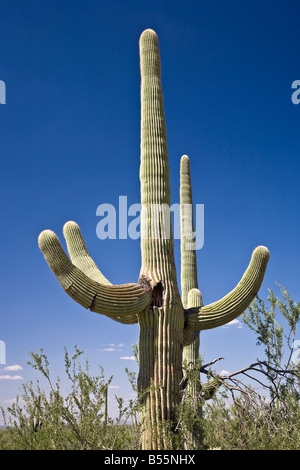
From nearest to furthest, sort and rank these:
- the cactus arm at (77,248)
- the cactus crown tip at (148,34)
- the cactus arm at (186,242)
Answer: the cactus arm at (77,248), the cactus crown tip at (148,34), the cactus arm at (186,242)

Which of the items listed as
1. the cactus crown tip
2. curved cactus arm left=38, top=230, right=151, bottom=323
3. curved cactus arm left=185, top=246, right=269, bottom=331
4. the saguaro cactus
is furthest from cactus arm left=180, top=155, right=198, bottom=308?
curved cactus arm left=38, top=230, right=151, bottom=323

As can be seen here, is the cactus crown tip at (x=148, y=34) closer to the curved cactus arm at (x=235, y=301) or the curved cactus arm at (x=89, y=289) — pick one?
the curved cactus arm at (x=235, y=301)

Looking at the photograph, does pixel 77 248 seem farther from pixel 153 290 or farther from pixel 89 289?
pixel 89 289

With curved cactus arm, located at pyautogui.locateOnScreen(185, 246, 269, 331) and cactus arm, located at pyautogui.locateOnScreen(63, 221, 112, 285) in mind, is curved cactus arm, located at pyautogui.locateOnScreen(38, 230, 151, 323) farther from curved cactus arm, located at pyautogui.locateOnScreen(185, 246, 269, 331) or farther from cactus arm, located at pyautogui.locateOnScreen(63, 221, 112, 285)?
cactus arm, located at pyautogui.locateOnScreen(63, 221, 112, 285)

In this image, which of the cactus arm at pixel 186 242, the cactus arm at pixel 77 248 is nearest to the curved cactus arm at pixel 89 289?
the cactus arm at pixel 77 248

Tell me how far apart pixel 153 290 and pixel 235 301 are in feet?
4.31

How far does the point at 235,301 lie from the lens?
732 cm

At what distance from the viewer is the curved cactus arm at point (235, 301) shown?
7.29 meters

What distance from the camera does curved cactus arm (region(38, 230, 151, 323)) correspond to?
608cm

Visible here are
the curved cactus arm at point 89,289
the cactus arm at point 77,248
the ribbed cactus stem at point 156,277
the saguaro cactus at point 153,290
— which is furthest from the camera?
the cactus arm at point 77,248

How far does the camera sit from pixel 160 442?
247 inches
